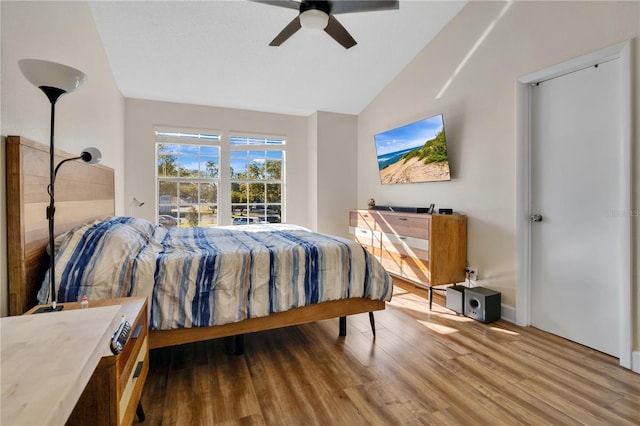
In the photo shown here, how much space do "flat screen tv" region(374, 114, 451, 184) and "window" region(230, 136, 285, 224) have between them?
173 cm

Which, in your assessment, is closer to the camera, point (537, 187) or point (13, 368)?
point (13, 368)

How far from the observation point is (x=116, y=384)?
102 centimetres

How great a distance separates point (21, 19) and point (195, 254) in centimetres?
149

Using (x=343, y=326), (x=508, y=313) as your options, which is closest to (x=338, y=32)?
(x=343, y=326)

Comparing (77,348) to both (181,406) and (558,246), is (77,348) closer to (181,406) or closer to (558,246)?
(181,406)

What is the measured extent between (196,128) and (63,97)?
8.18 ft

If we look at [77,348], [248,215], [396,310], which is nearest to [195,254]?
[77,348]

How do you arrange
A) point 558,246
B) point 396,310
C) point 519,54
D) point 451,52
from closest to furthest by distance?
point 558,246 → point 519,54 → point 396,310 → point 451,52

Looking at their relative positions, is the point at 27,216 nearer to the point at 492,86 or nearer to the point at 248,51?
the point at 248,51

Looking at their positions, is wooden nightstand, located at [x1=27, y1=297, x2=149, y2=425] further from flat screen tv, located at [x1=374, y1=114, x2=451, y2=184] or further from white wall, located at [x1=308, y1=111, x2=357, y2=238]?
white wall, located at [x1=308, y1=111, x2=357, y2=238]

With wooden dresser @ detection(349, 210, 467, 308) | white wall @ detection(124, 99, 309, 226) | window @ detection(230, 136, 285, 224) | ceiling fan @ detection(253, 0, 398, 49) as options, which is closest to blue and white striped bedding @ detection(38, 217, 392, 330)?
wooden dresser @ detection(349, 210, 467, 308)

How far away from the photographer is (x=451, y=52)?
3.45m

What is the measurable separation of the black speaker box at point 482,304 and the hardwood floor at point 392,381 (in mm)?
160

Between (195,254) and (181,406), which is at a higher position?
(195,254)
